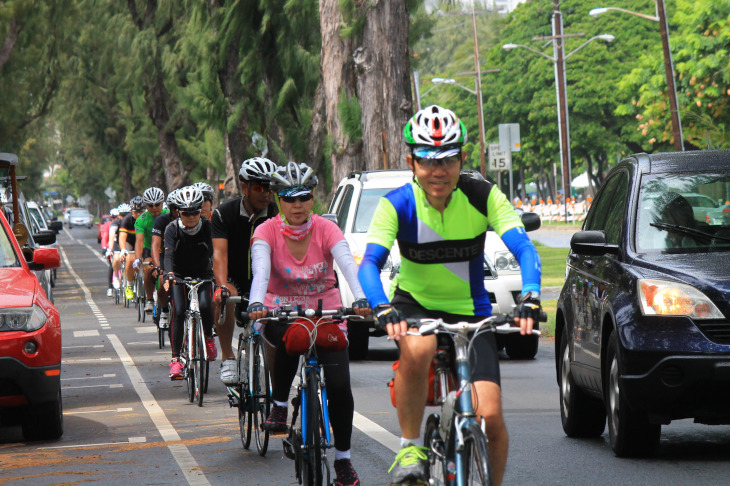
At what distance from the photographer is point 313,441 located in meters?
6.65

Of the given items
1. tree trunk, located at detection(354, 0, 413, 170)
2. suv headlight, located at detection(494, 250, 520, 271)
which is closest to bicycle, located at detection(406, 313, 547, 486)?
suv headlight, located at detection(494, 250, 520, 271)

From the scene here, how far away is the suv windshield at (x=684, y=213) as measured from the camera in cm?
809

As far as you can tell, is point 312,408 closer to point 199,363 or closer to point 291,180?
point 291,180

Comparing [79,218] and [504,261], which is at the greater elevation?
[79,218]

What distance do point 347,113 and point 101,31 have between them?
27184mm

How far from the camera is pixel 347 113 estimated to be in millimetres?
23766

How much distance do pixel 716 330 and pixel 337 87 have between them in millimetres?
17305

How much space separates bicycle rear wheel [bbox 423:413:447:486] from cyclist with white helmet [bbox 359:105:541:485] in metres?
0.04

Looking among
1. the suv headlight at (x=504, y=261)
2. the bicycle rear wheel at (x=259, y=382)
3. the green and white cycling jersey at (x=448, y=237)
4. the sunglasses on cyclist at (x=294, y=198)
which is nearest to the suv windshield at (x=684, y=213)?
the sunglasses on cyclist at (x=294, y=198)

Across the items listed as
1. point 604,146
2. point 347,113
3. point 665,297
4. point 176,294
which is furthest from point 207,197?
point 604,146

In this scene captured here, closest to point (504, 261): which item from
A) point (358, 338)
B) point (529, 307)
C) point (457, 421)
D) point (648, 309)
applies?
point (358, 338)

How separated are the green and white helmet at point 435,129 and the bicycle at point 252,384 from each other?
2647mm

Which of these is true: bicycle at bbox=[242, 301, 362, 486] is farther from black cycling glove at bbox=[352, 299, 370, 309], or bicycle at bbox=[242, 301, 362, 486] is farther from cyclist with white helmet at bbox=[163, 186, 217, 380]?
cyclist with white helmet at bbox=[163, 186, 217, 380]

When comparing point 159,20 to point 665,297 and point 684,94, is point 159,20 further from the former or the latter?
point 665,297
